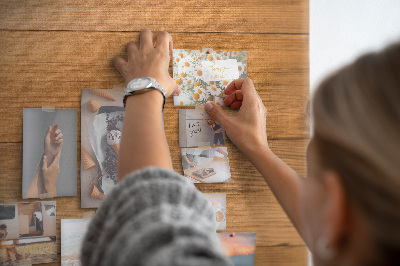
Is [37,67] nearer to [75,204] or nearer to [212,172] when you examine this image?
[75,204]

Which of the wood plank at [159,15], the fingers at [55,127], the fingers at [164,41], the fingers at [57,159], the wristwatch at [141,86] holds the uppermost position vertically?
the wood plank at [159,15]

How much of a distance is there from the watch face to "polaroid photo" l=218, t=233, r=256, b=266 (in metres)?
0.45

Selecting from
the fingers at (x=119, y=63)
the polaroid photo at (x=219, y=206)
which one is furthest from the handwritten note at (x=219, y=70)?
the polaroid photo at (x=219, y=206)

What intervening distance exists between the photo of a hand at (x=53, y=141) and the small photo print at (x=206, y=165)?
0.32m

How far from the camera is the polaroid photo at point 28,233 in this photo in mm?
860

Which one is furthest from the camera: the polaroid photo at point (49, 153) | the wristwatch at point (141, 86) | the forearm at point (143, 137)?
the polaroid photo at point (49, 153)

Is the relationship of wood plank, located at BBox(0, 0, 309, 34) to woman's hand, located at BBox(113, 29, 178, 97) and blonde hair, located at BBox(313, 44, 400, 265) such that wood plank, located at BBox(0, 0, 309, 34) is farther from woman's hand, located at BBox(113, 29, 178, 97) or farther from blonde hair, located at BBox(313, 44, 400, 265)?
blonde hair, located at BBox(313, 44, 400, 265)

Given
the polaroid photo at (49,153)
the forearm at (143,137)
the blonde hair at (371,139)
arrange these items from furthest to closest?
the polaroid photo at (49,153)
the forearm at (143,137)
the blonde hair at (371,139)

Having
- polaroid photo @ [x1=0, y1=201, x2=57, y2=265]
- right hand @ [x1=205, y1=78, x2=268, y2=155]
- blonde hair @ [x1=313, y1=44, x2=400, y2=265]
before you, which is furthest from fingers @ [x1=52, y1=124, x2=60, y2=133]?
blonde hair @ [x1=313, y1=44, x2=400, y2=265]

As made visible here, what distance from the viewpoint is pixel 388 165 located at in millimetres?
387

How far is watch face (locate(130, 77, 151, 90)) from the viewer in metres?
0.78

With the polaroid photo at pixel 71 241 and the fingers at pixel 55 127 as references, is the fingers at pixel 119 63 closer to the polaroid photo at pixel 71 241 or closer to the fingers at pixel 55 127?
the fingers at pixel 55 127

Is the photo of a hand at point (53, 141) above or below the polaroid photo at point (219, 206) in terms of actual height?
above

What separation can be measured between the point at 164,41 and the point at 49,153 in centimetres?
41
